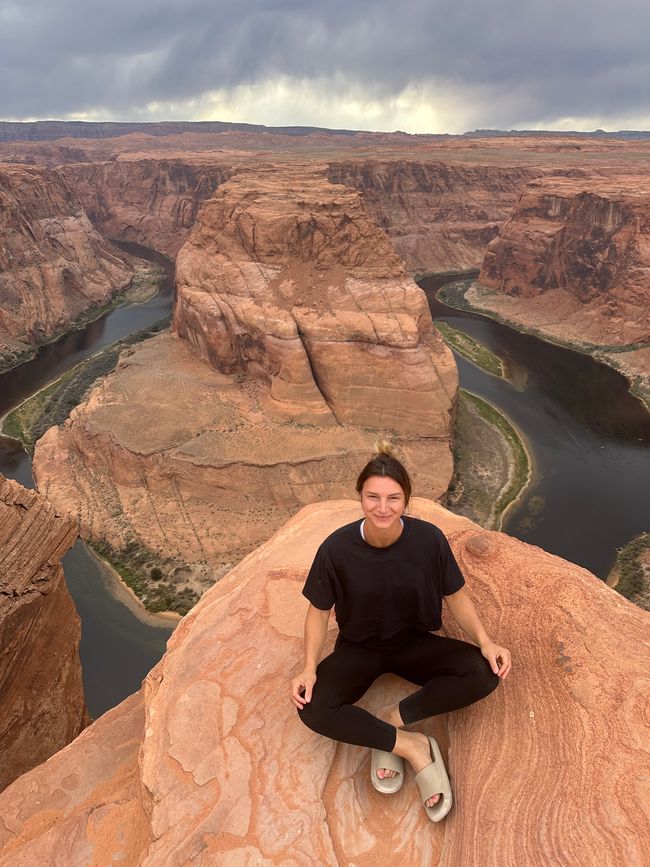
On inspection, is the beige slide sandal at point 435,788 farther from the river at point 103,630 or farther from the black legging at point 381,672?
the river at point 103,630

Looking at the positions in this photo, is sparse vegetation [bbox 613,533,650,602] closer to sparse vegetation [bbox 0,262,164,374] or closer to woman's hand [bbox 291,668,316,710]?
woman's hand [bbox 291,668,316,710]

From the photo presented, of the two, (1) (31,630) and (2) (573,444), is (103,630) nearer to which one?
(1) (31,630)

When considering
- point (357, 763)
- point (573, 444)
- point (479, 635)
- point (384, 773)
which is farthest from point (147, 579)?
point (573, 444)

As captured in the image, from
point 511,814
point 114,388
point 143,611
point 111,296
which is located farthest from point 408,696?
point 111,296

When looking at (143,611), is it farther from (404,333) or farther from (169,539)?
(404,333)

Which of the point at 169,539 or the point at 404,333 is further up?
the point at 404,333
